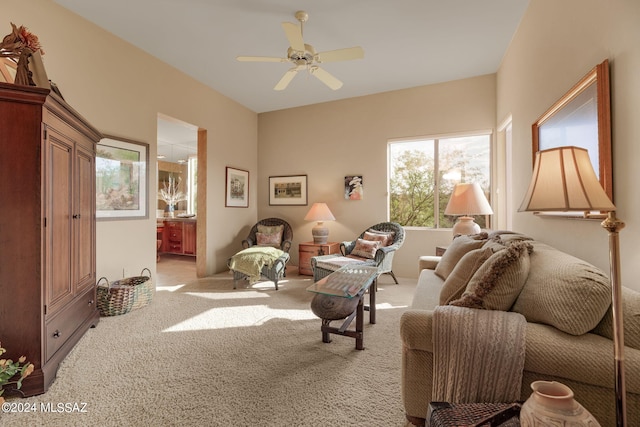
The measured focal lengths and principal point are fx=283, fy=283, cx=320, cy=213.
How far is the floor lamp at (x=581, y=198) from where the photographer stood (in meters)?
0.84

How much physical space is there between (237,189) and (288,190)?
958 mm

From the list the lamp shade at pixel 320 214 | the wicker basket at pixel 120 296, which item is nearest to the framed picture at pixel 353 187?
the lamp shade at pixel 320 214

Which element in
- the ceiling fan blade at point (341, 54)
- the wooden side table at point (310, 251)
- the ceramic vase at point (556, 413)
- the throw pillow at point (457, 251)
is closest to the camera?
the ceramic vase at point (556, 413)

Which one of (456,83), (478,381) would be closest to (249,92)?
(456,83)

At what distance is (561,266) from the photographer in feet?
4.28

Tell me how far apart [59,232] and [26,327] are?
2.08ft

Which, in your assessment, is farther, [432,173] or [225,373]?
[432,173]

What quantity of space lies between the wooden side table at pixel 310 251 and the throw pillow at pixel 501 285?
321cm

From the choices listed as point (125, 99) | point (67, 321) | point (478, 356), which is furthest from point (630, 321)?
point (125, 99)

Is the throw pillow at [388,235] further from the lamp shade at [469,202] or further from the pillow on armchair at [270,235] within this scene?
→ the pillow on armchair at [270,235]

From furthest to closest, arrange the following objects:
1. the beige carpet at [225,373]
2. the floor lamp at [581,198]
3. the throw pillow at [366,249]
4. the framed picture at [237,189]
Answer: the framed picture at [237,189]
the throw pillow at [366,249]
the beige carpet at [225,373]
the floor lamp at [581,198]

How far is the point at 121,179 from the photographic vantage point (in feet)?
10.8

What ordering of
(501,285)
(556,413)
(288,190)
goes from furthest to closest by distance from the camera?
(288,190)
(501,285)
(556,413)

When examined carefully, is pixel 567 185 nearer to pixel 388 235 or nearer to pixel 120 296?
pixel 388 235
